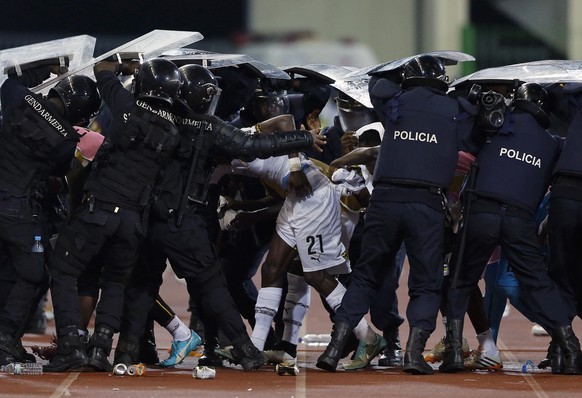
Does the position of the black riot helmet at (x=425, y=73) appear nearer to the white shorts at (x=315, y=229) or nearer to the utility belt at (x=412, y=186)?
the utility belt at (x=412, y=186)

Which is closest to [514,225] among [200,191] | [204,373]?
[200,191]

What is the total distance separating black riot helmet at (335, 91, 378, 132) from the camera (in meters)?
10.2

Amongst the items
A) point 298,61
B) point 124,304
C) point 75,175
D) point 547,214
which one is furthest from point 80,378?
point 298,61

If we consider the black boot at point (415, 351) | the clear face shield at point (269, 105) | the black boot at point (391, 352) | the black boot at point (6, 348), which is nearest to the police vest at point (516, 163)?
the black boot at point (415, 351)

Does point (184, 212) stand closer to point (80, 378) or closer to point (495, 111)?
point (80, 378)

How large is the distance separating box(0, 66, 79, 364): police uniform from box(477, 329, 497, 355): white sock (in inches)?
115

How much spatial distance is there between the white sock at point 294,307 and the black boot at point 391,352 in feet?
2.05

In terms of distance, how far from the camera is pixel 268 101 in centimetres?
1003

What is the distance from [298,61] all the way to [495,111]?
16499 millimetres

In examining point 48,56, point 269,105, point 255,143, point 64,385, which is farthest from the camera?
point 269,105

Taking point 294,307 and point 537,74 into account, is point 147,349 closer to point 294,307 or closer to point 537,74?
point 294,307

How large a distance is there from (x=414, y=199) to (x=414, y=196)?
0.07ft

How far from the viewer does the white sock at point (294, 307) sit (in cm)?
980

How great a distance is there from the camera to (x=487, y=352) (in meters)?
9.54
